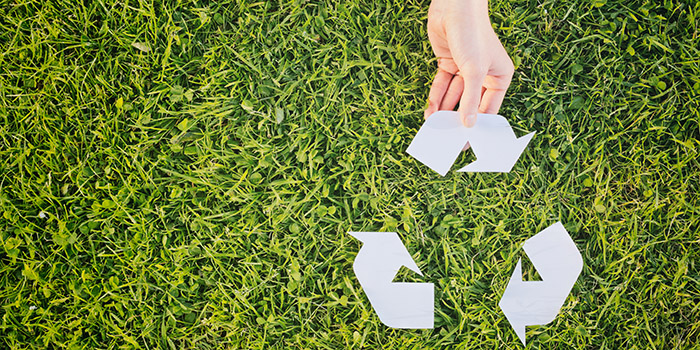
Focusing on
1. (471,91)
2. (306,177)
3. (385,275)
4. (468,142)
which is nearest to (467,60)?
(471,91)

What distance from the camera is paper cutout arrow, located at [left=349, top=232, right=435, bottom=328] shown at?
2.05 meters

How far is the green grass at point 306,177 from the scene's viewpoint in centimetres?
205

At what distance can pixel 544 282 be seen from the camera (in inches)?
81.7

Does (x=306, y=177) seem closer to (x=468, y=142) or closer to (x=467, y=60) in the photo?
(x=468, y=142)

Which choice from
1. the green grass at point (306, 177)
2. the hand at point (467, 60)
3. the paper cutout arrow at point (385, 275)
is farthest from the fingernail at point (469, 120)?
the paper cutout arrow at point (385, 275)

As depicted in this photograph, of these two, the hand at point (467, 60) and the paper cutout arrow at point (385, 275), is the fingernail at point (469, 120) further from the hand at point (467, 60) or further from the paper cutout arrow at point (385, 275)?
the paper cutout arrow at point (385, 275)

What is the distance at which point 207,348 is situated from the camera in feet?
6.73

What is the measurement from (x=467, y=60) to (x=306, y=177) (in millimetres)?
865

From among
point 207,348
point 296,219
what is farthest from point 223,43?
point 207,348

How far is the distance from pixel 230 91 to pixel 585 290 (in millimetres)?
1912

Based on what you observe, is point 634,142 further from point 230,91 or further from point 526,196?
point 230,91

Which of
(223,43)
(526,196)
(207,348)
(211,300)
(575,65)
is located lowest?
(207,348)

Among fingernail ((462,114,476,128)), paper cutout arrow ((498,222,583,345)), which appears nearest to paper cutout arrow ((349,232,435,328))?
paper cutout arrow ((498,222,583,345))

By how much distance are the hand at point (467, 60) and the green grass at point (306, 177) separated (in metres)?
0.12
